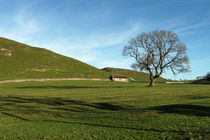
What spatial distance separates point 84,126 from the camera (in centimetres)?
1222

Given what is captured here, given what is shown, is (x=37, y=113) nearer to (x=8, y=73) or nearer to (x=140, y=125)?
(x=140, y=125)

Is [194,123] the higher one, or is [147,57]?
[147,57]

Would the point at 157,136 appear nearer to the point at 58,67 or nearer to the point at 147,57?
the point at 147,57

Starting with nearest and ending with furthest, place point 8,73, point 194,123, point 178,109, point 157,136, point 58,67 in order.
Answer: point 157,136 < point 194,123 < point 178,109 < point 8,73 < point 58,67

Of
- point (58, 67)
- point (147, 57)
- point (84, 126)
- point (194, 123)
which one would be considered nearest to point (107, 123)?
point (84, 126)

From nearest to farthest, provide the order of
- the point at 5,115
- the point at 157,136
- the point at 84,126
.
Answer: the point at 157,136 < the point at 84,126 < the point at 5,115

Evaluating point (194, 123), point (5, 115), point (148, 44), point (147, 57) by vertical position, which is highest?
point (148, 44)

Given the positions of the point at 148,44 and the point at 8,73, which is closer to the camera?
the point at 148,44

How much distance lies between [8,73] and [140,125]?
114 m

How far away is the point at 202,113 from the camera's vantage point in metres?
12.9

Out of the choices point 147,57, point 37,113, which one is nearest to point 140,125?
point 37,113

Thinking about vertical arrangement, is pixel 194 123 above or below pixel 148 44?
below

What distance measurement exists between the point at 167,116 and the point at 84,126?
569cm

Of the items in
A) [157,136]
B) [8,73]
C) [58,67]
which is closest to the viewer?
[157,136]
